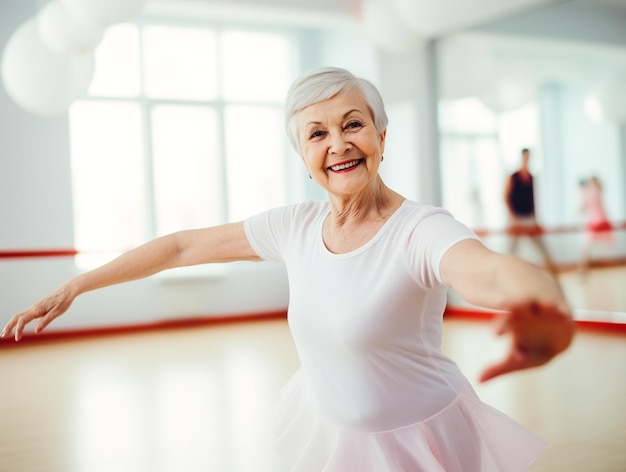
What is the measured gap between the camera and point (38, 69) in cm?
436

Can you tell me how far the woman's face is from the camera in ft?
4.01

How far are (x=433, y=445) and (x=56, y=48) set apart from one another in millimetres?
3906

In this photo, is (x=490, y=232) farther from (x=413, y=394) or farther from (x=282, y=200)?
(x=413, y=394)

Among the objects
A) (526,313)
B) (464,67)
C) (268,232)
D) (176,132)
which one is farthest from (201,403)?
(176,132)

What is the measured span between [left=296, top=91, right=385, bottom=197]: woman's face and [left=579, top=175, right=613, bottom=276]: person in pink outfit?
457cm

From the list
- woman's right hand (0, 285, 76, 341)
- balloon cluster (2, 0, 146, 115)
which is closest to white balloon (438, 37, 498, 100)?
balloon cluster (2, 0, 146, 115)

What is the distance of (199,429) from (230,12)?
4.14m

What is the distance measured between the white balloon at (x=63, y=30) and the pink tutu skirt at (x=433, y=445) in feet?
11.6

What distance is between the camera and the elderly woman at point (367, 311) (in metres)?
1.14

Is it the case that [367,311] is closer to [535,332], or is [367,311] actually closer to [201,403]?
[535,332]

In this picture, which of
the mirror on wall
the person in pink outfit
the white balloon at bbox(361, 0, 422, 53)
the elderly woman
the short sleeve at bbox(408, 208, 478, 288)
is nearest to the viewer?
the short sleeve at bbox(408, 208, 478, 288)

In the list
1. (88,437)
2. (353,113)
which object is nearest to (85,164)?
(88,437)

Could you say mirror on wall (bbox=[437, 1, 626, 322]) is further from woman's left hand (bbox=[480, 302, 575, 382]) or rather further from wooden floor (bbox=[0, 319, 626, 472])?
woman's left hand (bbox=[480, 302, 575, 382])

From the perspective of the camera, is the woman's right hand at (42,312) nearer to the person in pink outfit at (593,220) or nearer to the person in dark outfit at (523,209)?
the person in pink outfit at (593,220)
